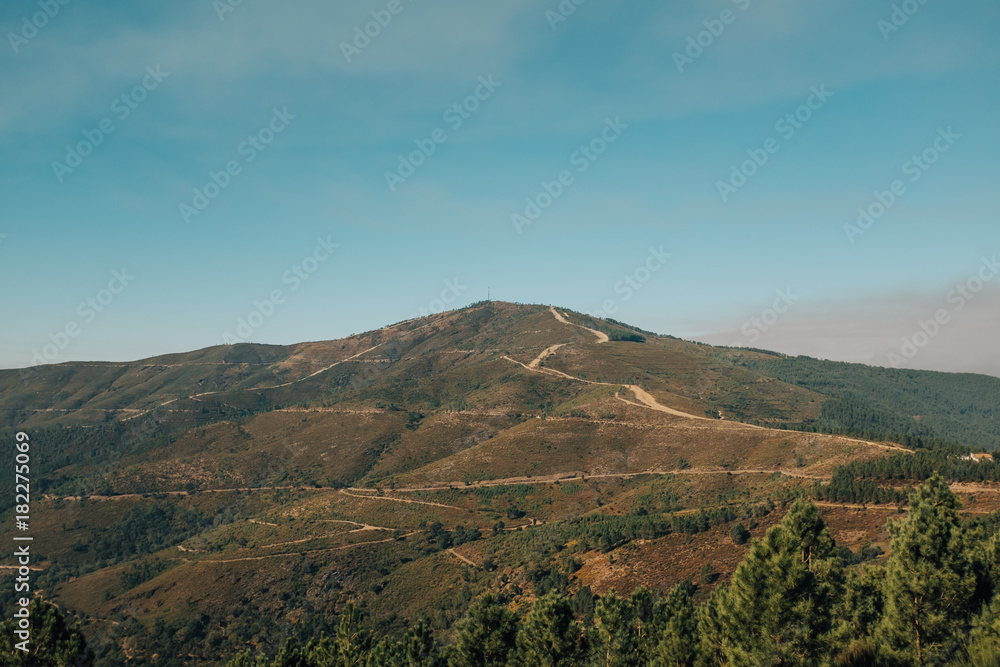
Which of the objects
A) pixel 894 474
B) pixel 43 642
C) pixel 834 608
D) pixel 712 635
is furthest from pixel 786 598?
pixel 894 474

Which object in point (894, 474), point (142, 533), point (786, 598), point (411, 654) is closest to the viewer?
point (786, 598)

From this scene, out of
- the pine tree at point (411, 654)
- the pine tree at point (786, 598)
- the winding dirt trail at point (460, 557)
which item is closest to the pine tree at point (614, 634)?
the pine tree at point (786, 598)

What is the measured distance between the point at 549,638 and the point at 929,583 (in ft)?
63.4

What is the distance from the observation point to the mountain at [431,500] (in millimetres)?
80062

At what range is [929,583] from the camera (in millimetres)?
26625

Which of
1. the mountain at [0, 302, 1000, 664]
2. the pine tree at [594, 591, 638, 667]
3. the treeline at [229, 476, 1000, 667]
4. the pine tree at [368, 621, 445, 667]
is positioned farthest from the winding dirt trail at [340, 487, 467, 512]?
the treeline at [229, 476, 1000, 667]

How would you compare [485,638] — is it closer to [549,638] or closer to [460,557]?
[549,638]

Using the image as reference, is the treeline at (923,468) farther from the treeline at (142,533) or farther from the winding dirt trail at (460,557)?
the treeline at (142,533)

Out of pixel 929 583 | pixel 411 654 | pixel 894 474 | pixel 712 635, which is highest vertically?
pixel 929 583

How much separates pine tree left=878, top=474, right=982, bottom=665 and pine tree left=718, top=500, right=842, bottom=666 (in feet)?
8.94

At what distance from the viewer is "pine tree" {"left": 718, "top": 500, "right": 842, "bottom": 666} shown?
2722 centimetres

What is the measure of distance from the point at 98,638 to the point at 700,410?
12863 centimetres

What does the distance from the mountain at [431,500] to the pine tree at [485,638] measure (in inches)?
1483

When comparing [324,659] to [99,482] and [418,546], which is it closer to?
[418,546]
